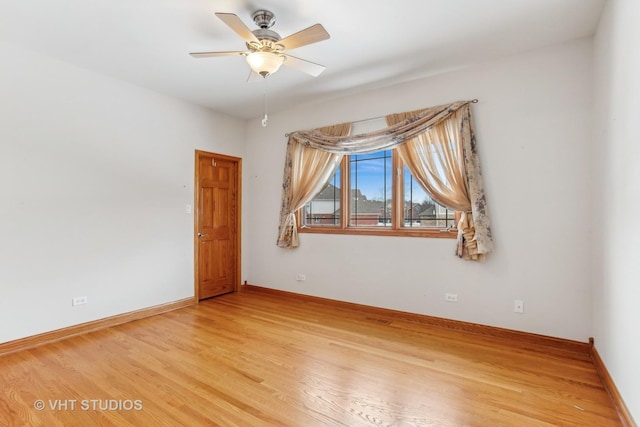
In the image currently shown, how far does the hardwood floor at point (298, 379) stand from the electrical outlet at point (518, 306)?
0.32 m

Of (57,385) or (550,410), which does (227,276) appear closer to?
(57,385)

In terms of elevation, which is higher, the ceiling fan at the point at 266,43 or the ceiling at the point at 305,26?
the ceiling at the point at 305,26

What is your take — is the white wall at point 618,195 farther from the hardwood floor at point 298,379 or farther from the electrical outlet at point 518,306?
the electrical outlet at point 518,306

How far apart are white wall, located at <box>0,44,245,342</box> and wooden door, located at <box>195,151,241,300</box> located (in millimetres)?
193

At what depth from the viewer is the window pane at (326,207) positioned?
4441mm

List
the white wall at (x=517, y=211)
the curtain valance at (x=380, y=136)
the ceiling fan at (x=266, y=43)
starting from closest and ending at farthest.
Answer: the ceiling fan at (x=266, y=43) → the white wall at (x=517, y=211) → the curtain valance at (x=380, y=136)

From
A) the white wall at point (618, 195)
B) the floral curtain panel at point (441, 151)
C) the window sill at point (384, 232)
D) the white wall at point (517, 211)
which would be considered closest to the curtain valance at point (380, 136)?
the floral curtain panel at point (441, 151)

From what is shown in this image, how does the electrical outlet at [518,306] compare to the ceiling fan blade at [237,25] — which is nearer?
the ceiling fan blade at [237,25]

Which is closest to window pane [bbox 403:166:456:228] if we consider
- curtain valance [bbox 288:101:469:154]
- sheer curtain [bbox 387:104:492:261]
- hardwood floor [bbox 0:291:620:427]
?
sheer curtain [bbox 387:104:492:261]

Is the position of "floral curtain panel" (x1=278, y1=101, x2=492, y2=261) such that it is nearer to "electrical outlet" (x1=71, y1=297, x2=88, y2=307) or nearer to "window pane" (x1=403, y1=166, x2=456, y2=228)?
"window pane" (x1=403, y1=166, x2=456, y2=228)

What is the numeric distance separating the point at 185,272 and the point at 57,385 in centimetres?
211

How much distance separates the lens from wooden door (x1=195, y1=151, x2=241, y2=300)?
181 inches

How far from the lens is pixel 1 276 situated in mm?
2838

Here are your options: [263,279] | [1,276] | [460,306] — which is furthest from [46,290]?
[460,306]
